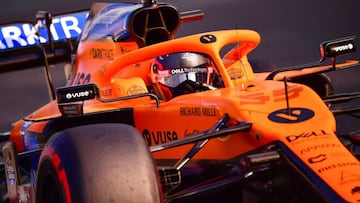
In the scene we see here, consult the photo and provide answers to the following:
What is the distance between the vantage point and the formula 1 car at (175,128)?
4.71m

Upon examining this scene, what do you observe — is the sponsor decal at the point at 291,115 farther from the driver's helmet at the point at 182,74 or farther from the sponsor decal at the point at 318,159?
the driver's helmet at the point at 182,74

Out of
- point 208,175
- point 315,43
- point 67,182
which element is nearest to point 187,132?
point 208,175

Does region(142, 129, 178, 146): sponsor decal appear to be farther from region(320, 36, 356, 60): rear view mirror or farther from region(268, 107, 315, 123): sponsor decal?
region(320, 36, 356, 60): rear view mirror

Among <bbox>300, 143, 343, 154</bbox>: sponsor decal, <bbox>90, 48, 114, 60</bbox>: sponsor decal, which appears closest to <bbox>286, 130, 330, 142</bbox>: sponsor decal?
<bbox>300, 143, 343, 154</bbox>: sponsor decal

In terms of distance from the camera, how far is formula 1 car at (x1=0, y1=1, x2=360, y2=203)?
4.71 meters

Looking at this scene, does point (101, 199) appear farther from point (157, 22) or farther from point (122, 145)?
point (157, 22)

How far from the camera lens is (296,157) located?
4.96 metres

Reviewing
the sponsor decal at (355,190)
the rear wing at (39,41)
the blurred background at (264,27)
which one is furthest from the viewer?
the blurred background at (264,27)

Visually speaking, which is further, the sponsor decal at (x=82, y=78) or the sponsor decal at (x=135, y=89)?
the sponsor decal at (x=82, y=78)

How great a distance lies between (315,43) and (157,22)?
5.70m

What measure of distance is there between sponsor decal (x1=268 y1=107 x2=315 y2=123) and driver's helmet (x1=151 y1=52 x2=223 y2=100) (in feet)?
3.39

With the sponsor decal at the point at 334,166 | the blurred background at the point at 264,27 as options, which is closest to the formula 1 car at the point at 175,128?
the sponsor decal at the point at 334,166

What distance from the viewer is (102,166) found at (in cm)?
462

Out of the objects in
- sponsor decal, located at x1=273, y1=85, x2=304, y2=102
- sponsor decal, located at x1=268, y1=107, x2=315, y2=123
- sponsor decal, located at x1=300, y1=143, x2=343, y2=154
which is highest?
sponsor decal, located at x1=273, y1=85, x2=304, y2=102
